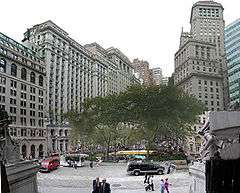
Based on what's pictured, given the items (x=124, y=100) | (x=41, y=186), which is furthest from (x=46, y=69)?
(x=41, y=186)

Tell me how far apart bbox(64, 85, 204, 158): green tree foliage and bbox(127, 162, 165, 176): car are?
1533 centimetres

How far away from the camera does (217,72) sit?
454 ft

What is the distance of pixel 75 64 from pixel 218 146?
127m

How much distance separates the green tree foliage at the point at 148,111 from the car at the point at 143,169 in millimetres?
15326

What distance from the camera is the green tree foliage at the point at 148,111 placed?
2309 inches

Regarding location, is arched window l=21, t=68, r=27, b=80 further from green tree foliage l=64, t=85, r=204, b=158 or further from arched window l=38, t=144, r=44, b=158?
green tree foliage l=64, t=85, r=204, b=158

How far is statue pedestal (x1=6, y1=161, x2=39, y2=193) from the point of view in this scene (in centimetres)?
1235

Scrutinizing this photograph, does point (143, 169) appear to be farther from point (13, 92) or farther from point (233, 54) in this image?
point (233, 54)

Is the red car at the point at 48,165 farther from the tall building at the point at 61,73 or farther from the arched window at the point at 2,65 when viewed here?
the tall building at the point at 61,73

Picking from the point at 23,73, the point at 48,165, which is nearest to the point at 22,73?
the point at 23,73

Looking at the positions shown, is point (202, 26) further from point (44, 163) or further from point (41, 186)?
point (41, 186)

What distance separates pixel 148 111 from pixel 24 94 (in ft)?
149

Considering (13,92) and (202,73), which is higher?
(202,73)

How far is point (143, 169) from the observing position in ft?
136
